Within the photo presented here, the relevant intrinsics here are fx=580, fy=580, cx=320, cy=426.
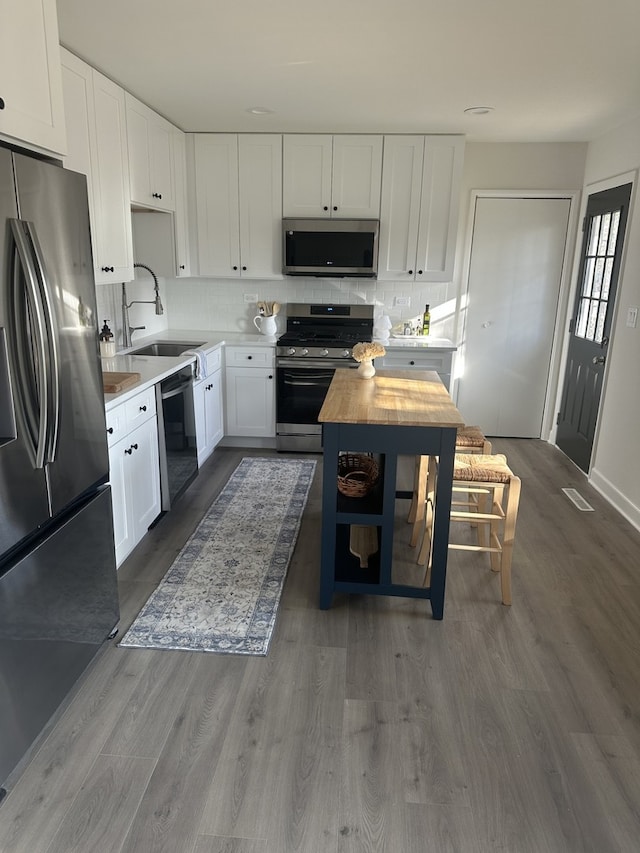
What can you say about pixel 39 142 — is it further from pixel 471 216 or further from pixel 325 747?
pixel 471 216

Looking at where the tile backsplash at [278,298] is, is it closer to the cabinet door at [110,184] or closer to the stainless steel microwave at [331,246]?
the stainless steel microwave at [331,246]

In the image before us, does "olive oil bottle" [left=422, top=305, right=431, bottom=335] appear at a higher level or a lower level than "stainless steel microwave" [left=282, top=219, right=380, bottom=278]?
lower

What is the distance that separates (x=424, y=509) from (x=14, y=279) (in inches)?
84.2

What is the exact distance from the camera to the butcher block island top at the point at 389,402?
92.0 inches

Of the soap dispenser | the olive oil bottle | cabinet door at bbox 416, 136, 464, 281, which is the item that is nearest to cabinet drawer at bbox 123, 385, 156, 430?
the soap dispenser

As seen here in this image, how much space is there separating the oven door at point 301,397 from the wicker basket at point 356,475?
4.95 ft

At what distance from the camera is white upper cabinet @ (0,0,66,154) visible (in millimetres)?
1624

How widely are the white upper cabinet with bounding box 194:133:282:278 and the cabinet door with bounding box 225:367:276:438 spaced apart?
846mm

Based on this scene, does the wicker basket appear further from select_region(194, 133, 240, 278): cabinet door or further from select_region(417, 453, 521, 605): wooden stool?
select_region(194, 133, 240, 278): cabinet door

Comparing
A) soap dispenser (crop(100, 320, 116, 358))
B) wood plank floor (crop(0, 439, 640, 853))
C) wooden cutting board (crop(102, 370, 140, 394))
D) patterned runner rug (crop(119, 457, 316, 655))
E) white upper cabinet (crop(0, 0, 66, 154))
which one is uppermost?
white upper cabinet (crop(0, 0, 66, 154))

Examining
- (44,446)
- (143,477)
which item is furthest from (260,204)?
(44,446)

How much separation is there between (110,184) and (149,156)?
0.75 metres

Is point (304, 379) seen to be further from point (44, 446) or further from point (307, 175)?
point (44, 446)

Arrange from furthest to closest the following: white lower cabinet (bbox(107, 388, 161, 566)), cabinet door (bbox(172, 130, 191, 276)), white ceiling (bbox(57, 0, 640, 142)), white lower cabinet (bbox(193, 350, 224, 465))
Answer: cabinet door (bbox(172, 130, 191, 276)), white lower cabinet (bbox(193, 350, 224, 465)), white lower cabinet (bbox(107, 388, 161, 566)), white ceiling (bbox(57, 0, 640, 142))
